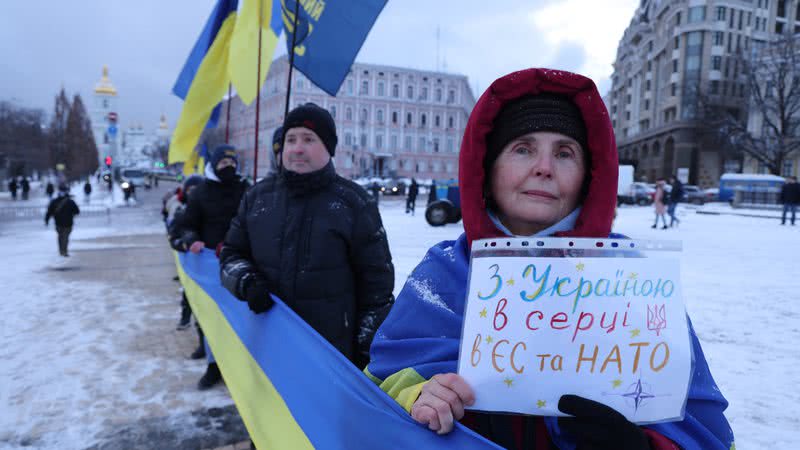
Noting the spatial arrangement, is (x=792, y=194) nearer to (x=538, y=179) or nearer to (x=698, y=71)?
(x=538, y=179)

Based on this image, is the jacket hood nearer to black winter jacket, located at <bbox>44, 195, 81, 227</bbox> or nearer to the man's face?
the man's face

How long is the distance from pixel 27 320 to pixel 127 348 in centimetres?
219

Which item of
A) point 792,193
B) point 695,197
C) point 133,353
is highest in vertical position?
point 792,193

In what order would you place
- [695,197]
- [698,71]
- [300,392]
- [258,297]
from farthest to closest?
[698,71] < [695,197] < [258,297] < [300,392]

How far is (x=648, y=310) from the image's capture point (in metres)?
0.99

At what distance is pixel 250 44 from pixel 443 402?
510 cm

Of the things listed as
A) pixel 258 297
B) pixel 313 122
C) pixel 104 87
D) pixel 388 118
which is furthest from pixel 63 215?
pixel 104 87

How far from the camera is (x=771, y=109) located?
43.3 metres

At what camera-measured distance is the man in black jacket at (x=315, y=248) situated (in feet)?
8.54

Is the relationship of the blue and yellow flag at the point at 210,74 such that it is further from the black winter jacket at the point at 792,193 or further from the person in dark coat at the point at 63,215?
the black winter jacket at the point at 792,193

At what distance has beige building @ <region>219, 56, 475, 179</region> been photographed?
72.8m

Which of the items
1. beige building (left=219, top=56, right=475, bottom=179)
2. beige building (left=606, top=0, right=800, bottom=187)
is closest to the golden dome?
beige building (left=219, top=56, right=475, bottom=179)

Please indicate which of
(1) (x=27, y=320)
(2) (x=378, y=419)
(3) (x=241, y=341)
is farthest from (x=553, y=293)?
(1) (x=27, y=320)

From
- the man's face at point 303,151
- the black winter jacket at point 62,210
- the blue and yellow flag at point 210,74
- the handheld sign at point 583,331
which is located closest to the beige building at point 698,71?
the black winter jacket at point 62,210
